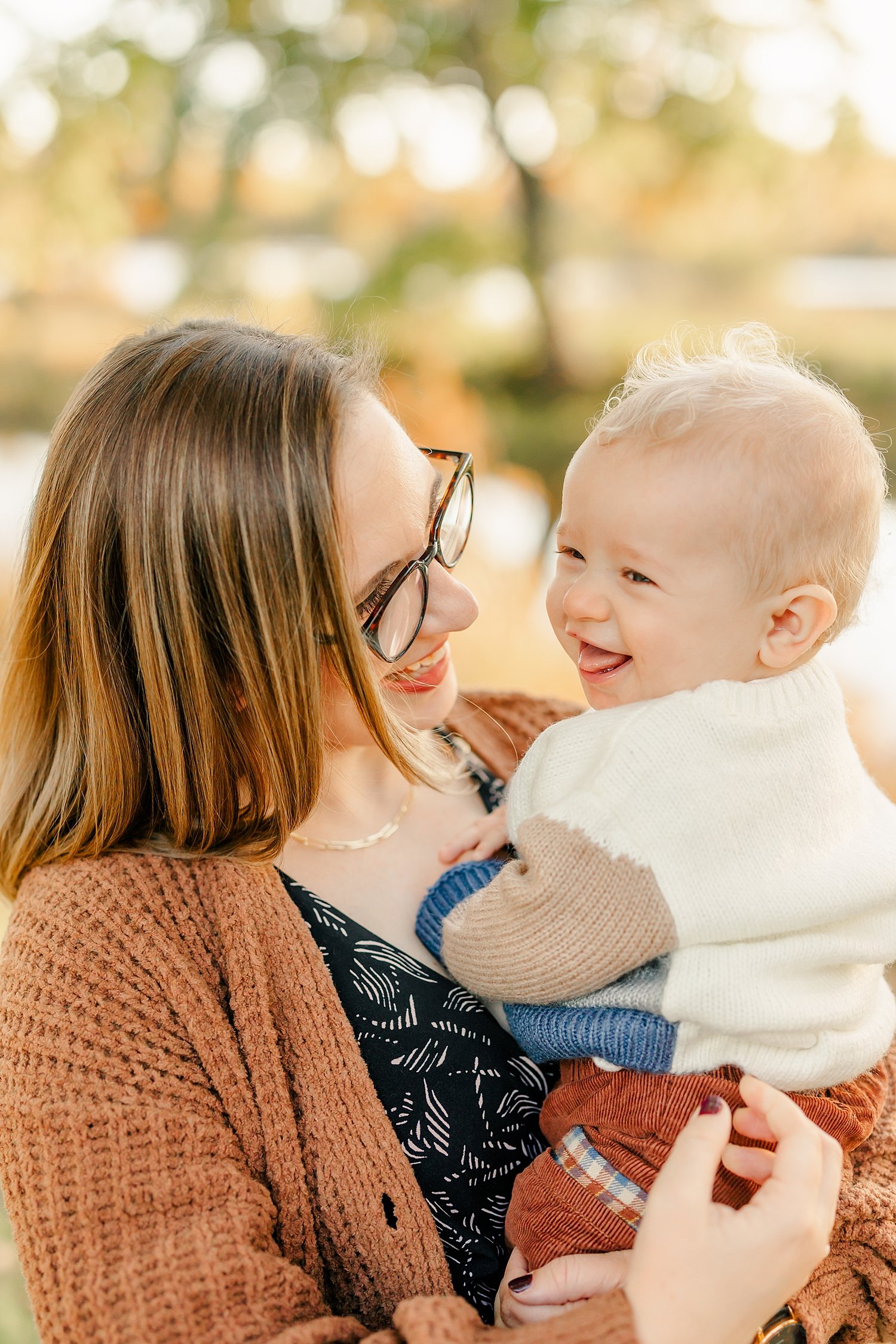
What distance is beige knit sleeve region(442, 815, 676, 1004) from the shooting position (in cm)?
115

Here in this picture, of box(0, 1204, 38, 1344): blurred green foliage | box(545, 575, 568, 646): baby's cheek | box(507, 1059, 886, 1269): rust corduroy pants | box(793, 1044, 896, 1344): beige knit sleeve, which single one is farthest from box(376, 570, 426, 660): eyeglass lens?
box(0, 1204, 38, 1344): blurred green foliage

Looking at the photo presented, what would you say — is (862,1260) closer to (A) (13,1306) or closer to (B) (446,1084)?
(B) (446,1084)

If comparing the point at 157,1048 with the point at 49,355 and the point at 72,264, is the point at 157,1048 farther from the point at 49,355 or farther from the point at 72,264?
the point at 49,355

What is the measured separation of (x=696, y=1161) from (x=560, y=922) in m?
0.27

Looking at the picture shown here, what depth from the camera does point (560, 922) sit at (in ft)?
3.90

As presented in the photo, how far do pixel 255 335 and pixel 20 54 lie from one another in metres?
4.83

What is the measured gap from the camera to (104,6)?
508 cm

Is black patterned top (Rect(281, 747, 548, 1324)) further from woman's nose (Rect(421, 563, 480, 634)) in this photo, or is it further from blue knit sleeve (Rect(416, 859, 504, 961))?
woman's nose (Rect(421, 563, 480, 634))

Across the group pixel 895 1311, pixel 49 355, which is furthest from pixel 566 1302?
pixel 49 355

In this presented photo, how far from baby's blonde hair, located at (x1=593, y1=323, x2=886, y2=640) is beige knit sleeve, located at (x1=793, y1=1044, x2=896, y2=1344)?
0.68 m

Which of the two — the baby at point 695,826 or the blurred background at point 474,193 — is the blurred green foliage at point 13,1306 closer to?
the baby at point 695,826

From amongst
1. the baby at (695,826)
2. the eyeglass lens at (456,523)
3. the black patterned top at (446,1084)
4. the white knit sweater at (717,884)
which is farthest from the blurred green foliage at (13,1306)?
the eyeglass lens at (456,523)

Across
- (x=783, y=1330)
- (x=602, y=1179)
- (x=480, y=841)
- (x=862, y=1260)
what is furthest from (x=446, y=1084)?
(x=862, y=1260)

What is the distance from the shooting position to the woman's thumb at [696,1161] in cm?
103
